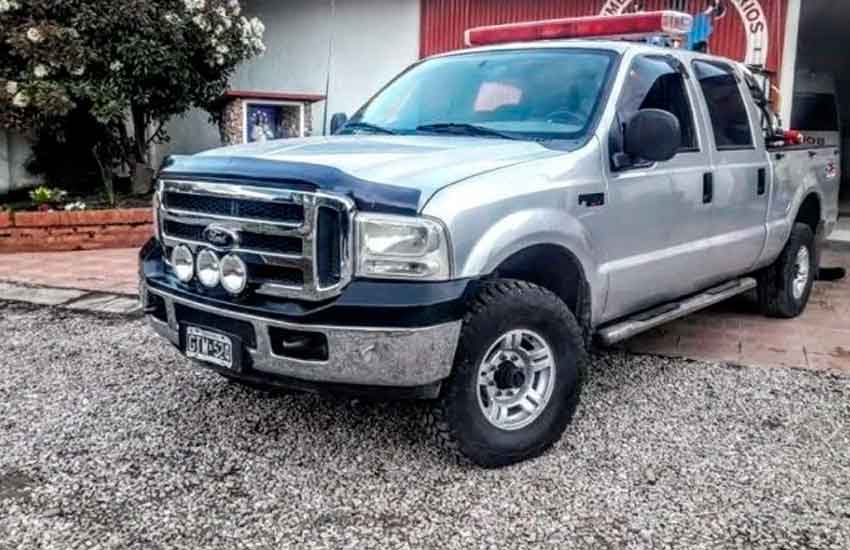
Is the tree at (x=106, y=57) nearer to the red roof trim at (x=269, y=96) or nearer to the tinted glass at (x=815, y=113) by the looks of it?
the red roof trim at (x=269, y=96)

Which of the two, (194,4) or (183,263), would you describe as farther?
(194,4)

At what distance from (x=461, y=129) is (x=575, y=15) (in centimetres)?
638

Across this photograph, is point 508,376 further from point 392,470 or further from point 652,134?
point 652,134

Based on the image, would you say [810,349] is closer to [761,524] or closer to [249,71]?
[761,524]

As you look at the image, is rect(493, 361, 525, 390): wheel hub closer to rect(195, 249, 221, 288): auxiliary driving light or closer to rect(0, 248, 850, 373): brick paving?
rect(195, 249, 221, 288): auxiliary driving light

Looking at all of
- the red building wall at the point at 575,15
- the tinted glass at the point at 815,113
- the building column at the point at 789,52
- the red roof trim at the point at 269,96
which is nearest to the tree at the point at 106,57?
the red roof trim at the point at 269,96

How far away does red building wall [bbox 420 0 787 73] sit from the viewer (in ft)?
28.9

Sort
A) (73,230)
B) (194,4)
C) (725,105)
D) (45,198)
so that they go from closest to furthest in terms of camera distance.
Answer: (725,105), (73,230), (45,198), (194,4)

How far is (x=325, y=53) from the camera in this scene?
11344mm

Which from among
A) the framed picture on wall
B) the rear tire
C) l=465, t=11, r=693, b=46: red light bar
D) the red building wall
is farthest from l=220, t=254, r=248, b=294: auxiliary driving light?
the red building wall

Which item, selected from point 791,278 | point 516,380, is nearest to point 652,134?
point 516,380

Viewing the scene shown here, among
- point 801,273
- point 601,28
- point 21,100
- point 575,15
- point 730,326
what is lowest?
point 730,326

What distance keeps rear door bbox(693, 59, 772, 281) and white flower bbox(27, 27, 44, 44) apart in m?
6.55

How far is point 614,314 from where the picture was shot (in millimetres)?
3898
